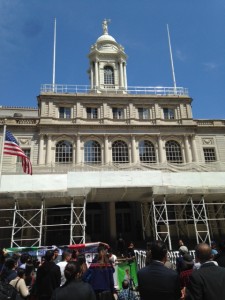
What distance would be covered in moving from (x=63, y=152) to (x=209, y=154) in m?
14.8

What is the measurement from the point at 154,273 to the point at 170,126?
81.9 feet

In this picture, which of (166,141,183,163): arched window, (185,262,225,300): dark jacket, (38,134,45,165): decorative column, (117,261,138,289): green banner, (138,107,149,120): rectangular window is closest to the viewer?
(185,262,225,300): dark jacket

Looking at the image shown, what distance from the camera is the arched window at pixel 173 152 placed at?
89.1ft

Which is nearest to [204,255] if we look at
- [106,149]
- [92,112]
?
[106,149]

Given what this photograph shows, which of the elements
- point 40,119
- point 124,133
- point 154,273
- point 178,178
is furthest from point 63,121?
point 154,273

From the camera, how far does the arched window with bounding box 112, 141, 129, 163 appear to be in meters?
26.5

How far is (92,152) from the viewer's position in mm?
26438

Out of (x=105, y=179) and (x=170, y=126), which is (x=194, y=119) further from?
(x=105, y=179)

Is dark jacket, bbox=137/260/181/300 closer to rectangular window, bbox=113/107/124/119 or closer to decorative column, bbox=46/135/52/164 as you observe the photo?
decorative column, bbox=46/135/52/164

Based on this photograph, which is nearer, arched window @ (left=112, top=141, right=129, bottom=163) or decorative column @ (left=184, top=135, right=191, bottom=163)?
arched window @ (left=112, top=141, right=129, bottom=163)

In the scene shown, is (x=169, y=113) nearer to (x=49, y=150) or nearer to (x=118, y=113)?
(x=118, y=113)

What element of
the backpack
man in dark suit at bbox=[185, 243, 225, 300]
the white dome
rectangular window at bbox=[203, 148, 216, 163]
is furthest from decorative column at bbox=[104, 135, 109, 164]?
man in dark suit at bbox=[185, 243, 225, 300]

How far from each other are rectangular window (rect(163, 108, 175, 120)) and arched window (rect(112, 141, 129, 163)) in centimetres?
574

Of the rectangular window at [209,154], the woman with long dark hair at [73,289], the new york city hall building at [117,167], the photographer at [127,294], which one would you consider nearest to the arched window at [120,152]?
the new york city hall building at [117,167]
